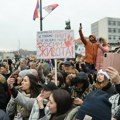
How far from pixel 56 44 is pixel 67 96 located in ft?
11.0

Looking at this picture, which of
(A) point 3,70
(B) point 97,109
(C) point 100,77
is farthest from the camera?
(A) point 3,70

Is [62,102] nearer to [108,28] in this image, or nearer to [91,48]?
[91,48]

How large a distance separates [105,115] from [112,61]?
3.76ft

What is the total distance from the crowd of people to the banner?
41 cm

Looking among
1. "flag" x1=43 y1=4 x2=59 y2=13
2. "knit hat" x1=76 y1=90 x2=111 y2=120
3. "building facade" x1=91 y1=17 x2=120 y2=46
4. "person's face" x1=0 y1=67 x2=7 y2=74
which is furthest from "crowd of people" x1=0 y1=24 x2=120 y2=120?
"building facade" x1=91 y1=17 x2=120 y2=46

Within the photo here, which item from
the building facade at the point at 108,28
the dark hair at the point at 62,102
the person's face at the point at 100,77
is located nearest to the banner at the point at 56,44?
the person's face at the point at 100,77

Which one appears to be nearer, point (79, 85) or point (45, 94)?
point (45, 94)

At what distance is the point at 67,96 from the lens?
3723 millimetres

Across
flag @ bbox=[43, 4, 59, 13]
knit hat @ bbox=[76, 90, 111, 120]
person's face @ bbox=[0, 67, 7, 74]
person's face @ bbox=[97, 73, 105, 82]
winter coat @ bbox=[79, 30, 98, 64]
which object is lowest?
person's face @ bbox=[0, 67, 7, 74]

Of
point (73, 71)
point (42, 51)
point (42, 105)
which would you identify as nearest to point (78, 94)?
point (42, 105)

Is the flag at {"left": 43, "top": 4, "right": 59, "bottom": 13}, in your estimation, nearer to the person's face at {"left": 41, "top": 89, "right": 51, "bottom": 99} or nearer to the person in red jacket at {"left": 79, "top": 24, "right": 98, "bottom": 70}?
the person in red jacket at {"left": 79, "top": 24, "right": 98, "bottom": 70}

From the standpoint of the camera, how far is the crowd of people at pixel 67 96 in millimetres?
3086

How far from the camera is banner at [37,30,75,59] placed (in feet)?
22.6

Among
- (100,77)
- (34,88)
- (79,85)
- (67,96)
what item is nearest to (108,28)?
(79,85)
